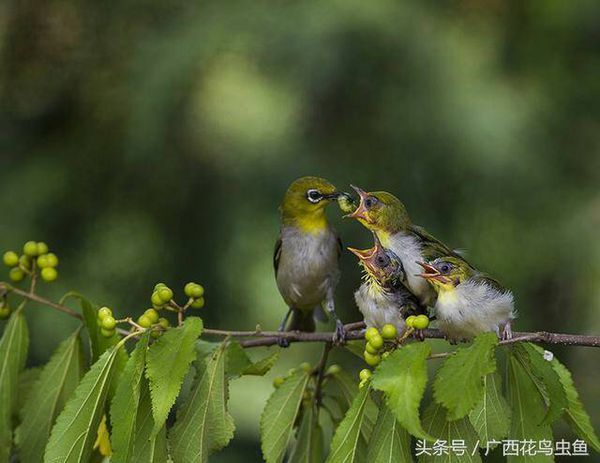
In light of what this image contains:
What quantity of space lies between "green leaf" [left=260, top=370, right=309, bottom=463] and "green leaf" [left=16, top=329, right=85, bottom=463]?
408 mm

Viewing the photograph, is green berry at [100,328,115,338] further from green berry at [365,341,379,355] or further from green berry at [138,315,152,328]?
green berry at [365,341,379,355]

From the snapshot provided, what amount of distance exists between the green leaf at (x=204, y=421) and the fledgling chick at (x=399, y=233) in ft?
1.29

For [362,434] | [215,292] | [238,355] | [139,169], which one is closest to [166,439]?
[238,355]

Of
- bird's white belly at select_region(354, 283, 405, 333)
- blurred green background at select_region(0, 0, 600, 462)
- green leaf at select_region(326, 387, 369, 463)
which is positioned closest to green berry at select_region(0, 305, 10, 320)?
bird's white belly at select_region(354, 283, 405, 333)

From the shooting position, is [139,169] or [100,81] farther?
[100,81]

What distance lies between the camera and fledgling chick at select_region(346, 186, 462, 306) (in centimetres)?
183

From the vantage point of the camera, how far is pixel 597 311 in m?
4.21

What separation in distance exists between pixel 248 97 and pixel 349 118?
1.85 feet

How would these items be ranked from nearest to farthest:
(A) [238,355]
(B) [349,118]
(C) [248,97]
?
(A) [238,355]
(C) [248,97]
(B) [349,118]

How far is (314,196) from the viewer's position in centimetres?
252

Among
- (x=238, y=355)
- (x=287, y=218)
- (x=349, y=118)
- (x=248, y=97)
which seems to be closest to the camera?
(x=238, y=355)

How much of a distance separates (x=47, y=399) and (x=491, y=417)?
883mm

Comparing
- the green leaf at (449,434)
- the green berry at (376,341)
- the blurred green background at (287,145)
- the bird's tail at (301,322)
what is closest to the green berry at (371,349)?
the green berry at (376,341)

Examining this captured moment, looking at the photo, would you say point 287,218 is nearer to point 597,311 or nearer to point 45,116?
point 597,311
